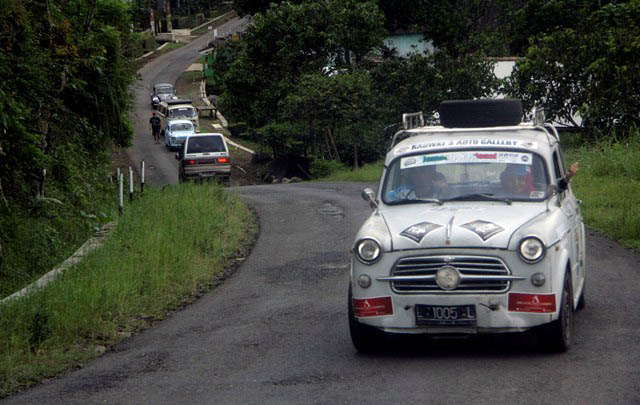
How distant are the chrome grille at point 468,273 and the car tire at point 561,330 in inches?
21.3

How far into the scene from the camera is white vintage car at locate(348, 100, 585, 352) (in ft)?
26.3

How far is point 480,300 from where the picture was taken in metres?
8.02

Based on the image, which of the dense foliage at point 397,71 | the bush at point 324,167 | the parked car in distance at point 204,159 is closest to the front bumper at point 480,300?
the dense foliage at point 397,71

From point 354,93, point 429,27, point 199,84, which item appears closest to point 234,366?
point 354,93

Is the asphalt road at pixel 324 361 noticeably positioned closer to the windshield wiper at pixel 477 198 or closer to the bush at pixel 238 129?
the windshield wiper at pixel 477 198

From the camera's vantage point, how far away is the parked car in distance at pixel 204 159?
3450 centimetres

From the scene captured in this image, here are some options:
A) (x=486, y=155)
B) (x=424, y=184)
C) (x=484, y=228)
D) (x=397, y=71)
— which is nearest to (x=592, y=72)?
(x=397, y=71)

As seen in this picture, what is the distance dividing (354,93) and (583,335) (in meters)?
31.6

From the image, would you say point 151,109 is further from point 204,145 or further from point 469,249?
point 469,249

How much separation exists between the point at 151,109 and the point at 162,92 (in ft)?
4.82

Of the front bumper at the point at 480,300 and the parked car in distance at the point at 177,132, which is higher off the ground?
the front bumper at the point at 480,300

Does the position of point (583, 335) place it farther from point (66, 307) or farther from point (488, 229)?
point (66, 307)

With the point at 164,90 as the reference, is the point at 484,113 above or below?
above

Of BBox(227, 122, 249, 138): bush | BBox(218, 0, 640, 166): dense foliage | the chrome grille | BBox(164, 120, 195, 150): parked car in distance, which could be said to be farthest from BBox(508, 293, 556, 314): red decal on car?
BBox(227, 122, 249, 138): bush
